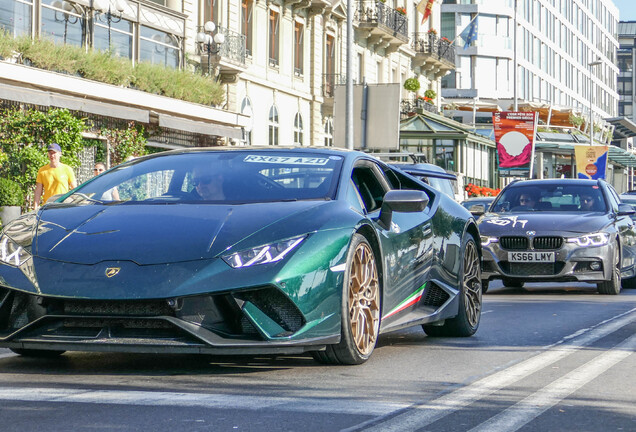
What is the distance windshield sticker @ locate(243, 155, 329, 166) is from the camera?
7309mm

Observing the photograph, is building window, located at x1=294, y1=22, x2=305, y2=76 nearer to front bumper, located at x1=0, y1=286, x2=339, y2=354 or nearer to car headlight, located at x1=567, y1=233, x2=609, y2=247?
car headlight, located at x1=567, y1=233, x2=609, y2=247

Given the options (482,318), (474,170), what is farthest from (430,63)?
(482,318)

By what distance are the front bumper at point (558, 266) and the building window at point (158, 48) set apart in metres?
16.9

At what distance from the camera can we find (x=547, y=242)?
13.9m

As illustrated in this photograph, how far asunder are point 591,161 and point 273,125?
740 inches

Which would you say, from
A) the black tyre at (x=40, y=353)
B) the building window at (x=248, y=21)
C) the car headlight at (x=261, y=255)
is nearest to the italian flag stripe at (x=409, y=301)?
the car headlight at (x=261, y=255)

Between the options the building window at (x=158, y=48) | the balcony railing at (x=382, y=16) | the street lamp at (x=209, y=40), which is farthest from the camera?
the balcony railing at (x=382, y=16)

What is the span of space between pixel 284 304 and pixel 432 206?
2566 mm

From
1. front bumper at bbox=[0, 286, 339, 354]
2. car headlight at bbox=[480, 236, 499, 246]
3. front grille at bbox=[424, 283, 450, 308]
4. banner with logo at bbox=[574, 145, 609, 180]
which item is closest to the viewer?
front bumper at bbox=[0, 286, 339, 354]

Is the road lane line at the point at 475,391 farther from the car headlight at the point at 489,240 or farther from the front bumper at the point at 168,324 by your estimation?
the car headlight at the point at 489,240

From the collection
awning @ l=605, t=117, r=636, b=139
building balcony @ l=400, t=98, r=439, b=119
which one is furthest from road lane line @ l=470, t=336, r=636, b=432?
awning @ l=605, t=117, r=636, b=139

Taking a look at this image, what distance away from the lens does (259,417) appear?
5.00m

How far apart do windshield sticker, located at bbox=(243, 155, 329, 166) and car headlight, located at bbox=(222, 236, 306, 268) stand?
124 cm

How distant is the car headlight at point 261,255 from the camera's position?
597 cm
